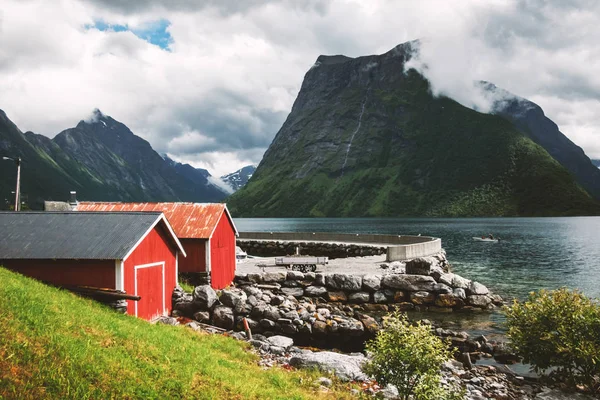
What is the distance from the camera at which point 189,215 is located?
1200 inches

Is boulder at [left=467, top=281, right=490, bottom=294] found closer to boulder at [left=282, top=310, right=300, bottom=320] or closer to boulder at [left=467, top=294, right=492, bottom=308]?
boulder at [left=467, top=294, right=492, bottom=308]

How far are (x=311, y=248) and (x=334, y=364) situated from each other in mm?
39268

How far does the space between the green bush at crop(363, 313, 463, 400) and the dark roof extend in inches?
456

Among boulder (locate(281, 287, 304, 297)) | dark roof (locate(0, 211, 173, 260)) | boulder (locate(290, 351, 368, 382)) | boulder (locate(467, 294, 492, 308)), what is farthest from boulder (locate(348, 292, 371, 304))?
dark roof (locate(0, 211, 173, 260))

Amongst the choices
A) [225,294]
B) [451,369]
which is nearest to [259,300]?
[225,294]

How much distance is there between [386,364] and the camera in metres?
12.6

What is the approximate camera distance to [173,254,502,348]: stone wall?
22266 mm

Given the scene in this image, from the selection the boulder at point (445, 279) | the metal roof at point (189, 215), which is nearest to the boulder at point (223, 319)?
the metal roof at point (189, 215)

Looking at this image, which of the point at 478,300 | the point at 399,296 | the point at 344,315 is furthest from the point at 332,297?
the point at 478,300

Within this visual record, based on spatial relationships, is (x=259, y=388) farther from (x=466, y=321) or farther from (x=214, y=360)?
(x=466, y=321)

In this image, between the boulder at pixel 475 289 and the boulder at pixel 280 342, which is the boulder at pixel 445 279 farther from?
the boulder at pixel 280 342

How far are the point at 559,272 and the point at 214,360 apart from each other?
48377 millimetres

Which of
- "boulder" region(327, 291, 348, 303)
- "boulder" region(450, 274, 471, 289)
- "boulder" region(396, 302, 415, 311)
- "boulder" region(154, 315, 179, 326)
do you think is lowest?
"boulder" region(396, 302, 415, 311)

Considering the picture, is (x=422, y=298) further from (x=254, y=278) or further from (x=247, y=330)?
(x=247, y=330)
